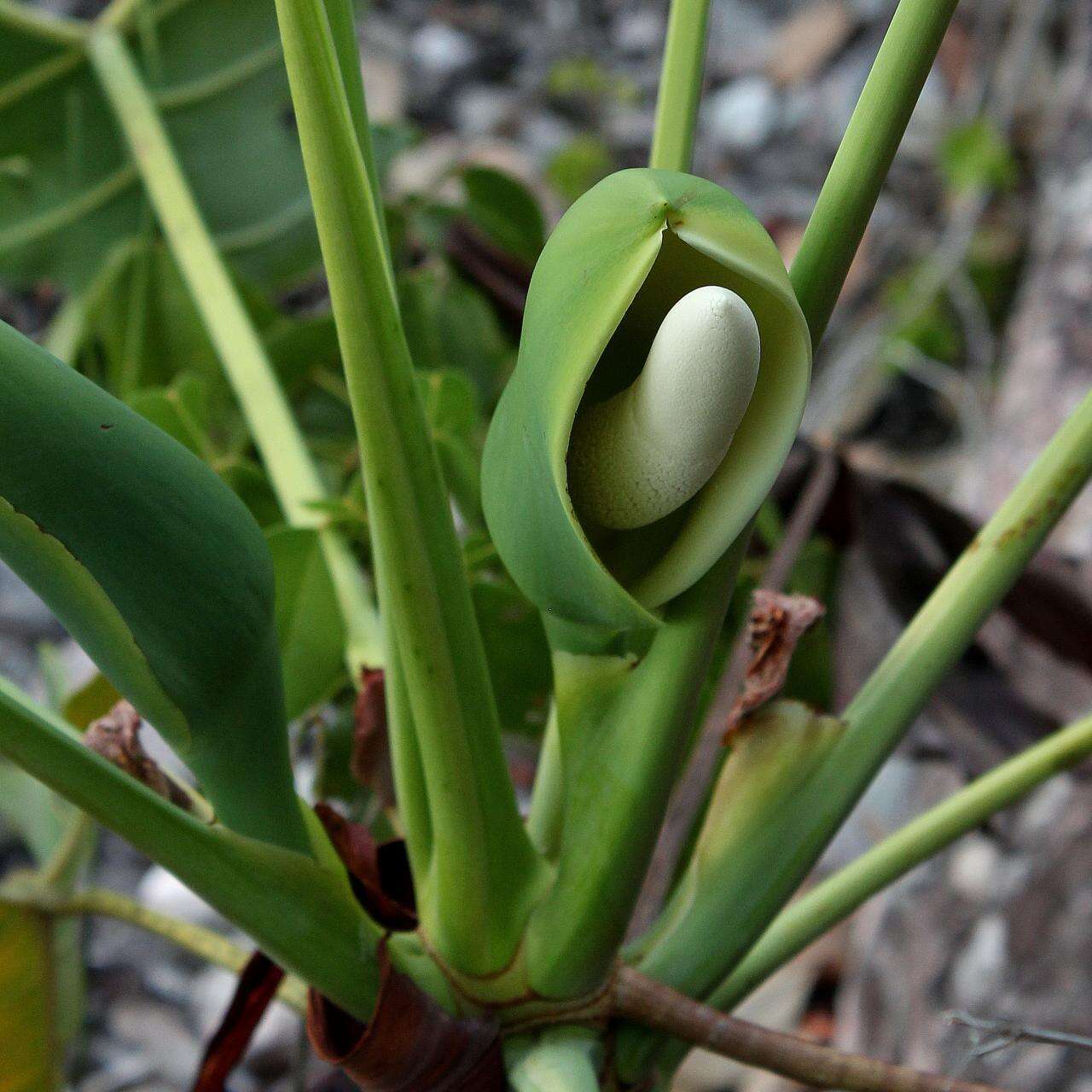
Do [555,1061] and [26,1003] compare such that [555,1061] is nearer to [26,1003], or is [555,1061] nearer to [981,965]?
[26,1003]

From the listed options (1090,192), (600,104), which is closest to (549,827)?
(1090,192)

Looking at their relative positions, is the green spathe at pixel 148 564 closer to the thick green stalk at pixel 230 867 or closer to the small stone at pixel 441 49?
the thick green stalk at pixel 230 867

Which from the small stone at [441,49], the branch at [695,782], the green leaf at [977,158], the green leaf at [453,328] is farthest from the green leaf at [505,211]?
the small stone at [441,49]

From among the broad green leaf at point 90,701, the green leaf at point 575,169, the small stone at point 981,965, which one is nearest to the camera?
the broad green leaf at point 90,701

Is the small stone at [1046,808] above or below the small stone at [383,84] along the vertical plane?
below

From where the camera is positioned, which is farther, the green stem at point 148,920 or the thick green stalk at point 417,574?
the green stem at point 148,920

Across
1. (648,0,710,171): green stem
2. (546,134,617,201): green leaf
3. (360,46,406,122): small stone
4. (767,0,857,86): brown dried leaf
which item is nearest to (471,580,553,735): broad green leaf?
(648,0,710,171): green stem

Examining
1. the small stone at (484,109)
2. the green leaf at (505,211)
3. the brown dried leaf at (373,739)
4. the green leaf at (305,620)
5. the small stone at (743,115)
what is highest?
the small stone at (743,115)

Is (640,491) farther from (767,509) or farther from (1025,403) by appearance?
(1025,403)

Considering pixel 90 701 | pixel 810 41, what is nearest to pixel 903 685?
pixel 90 701
